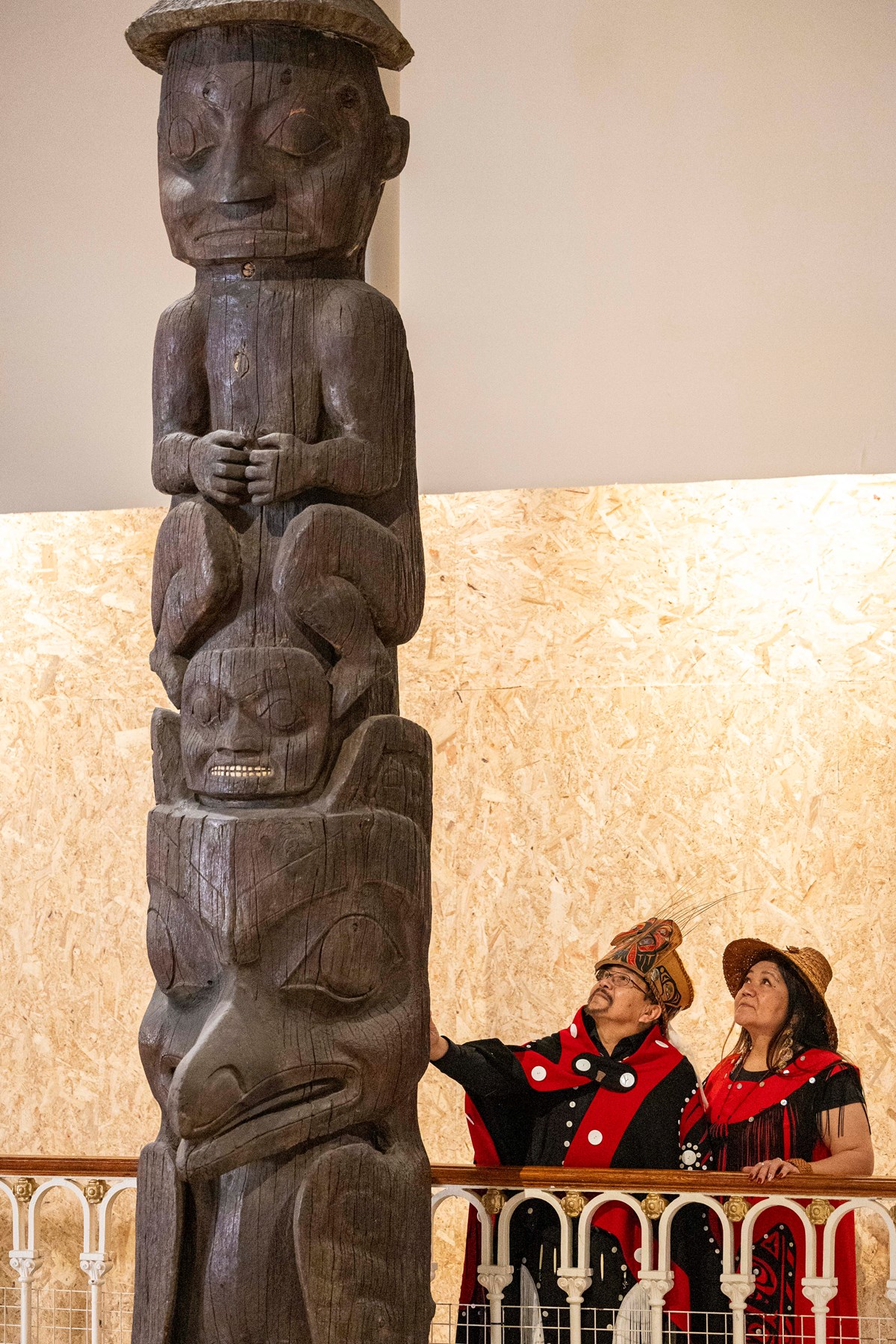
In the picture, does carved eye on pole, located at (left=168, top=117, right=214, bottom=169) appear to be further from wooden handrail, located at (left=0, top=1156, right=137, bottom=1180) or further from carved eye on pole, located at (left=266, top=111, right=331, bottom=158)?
wooden handrail, located at (left=0, top=1156, right=137, bottom=1180)

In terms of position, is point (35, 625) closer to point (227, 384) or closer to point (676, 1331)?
point (227, 384)

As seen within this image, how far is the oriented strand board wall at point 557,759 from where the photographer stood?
4648 mm

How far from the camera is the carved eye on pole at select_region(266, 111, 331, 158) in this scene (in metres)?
2.73

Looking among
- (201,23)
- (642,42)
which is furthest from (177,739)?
(642,42)

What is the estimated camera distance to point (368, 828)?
2639 mm

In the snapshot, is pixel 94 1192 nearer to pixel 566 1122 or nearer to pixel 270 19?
pixel 566 1122

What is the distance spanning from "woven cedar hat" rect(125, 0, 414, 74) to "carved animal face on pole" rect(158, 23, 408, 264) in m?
0.03

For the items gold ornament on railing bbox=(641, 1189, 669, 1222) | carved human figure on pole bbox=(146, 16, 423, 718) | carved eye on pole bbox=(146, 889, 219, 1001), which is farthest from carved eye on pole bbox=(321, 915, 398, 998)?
gold ornament on railing bbox=(641, 1189, 669, 1222)

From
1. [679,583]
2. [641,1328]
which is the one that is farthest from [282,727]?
[679,583]

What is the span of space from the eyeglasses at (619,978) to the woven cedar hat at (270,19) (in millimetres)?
2191

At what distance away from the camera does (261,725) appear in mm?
2615

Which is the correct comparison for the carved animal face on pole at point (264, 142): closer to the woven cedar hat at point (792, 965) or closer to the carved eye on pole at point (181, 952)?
the carved eye on pole at point (181, 952)

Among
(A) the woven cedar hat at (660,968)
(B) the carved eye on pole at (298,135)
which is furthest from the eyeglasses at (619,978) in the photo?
(B) the carved eye on pole at (298,135)

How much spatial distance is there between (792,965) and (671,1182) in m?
0.87
